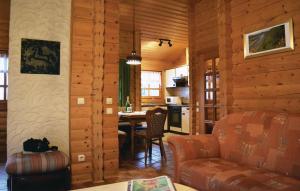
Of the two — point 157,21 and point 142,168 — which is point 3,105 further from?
point 157,21

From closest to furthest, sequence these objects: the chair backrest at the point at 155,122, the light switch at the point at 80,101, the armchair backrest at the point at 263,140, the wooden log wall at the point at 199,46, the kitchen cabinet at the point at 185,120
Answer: the armchair backrest at the point at 263,140 < the light switch at the point at 80,101 < the chair backrest at the point at 155,122 < the wooden log wall at the point at 199,46 < the kitchen cabinet at the point at 185,120

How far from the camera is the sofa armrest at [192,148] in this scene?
2389 millimetres

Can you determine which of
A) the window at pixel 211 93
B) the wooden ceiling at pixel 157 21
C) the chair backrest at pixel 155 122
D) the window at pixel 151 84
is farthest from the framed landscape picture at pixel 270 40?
the window at pixel 151 84

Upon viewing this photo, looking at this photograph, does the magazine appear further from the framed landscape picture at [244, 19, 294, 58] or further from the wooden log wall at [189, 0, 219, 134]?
the wooden log wall at [189, 0, 219, 134]

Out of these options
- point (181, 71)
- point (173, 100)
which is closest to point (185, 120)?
point (173, 100)

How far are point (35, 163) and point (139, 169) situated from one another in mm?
1600

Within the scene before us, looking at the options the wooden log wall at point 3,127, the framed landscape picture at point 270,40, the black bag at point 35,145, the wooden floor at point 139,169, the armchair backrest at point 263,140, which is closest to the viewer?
the armchair backrest at point 263,140

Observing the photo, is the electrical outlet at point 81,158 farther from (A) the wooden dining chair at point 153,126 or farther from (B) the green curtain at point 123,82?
(B) the green curtain at point 123,82

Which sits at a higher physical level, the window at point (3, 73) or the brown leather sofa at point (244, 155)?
the window at point (3, 73)

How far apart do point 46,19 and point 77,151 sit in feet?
6.01

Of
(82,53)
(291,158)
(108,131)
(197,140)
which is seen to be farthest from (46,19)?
(291,158)

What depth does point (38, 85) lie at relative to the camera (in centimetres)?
309

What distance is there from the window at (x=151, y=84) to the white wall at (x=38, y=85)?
5.10 m

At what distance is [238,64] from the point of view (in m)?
3.18
